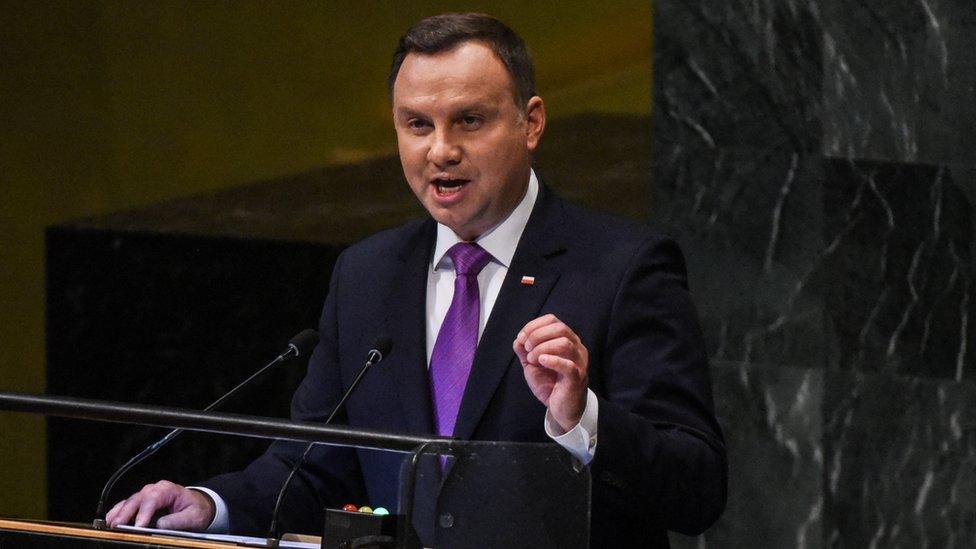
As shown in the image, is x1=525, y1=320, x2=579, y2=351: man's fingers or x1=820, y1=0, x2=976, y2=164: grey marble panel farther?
x1=820, y1=0, x2=976, y2=164: grey marble panel

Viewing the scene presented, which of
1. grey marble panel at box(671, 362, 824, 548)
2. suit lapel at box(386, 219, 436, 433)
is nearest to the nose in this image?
suit lapel at box(386, 219, 436, 433)

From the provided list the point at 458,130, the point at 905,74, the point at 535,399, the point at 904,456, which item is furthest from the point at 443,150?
the point at 904,456

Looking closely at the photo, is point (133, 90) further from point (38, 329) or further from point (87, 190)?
point (38, 329)

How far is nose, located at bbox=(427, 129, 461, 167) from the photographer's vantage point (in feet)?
8.87

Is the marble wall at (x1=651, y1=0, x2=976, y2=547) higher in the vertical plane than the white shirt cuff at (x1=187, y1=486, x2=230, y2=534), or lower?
higher

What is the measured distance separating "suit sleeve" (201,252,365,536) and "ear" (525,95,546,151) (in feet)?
1.52

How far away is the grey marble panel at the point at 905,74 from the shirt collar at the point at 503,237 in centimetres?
159

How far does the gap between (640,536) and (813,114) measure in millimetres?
1888

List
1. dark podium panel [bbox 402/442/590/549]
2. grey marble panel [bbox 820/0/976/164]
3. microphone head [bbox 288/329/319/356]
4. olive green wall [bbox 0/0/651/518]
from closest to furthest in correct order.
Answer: dark podium panel [bbox 402/442/590/549], microphone head [bbox 288/329/319/356], grey marble panel [bbox 820/0/976/164], olive green wall [bbox 0/0/651/518]

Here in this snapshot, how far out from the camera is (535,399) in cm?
265

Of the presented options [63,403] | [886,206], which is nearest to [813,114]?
[886,206]

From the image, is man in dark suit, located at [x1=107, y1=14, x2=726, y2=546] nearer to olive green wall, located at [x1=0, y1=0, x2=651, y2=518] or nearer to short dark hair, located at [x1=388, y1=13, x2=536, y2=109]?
short dark hair, located at [x1=388, y1=13, x2=536, y2=109]

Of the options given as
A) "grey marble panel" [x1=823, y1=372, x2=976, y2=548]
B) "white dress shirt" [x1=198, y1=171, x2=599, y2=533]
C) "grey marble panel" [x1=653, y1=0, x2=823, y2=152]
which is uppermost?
"grey marble panel" [x1=653, y1=0, x2=823, y2=152]

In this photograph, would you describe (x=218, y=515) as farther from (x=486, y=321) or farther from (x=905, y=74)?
(x=905, y=74)
